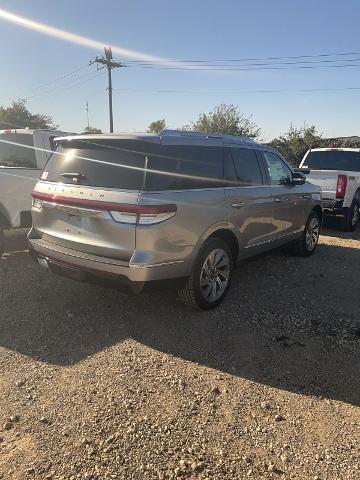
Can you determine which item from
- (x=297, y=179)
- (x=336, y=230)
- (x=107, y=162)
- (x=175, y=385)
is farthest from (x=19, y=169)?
(x=336, y=230)

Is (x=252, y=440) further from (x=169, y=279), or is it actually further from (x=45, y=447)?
(x=169, y=279)

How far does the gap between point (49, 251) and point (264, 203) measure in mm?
2729

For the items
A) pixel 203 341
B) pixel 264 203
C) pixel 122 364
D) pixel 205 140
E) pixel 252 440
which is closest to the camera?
pixel 252 440

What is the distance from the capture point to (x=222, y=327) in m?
4.29

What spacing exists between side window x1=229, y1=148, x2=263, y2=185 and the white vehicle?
3.24 meters

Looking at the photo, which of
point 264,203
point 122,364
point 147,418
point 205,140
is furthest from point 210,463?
point 264,203

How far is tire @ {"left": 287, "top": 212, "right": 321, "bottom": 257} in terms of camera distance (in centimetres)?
708

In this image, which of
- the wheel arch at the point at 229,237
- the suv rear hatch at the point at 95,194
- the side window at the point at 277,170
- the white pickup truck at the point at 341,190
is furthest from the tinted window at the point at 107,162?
the white pickup truck at the point at 341,190

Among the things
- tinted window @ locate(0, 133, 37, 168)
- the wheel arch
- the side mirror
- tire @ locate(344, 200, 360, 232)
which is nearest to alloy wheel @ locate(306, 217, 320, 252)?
the side mirror

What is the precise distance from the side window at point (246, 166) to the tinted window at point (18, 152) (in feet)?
11.1

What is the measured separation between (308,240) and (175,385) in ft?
15.3

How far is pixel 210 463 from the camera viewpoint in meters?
2.50

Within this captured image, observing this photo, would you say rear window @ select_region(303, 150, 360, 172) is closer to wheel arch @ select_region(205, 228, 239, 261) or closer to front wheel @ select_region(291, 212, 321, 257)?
front wheel @ select_region(291, 212, 321, 257)

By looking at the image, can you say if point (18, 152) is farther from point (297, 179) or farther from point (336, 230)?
point (336, 230)
